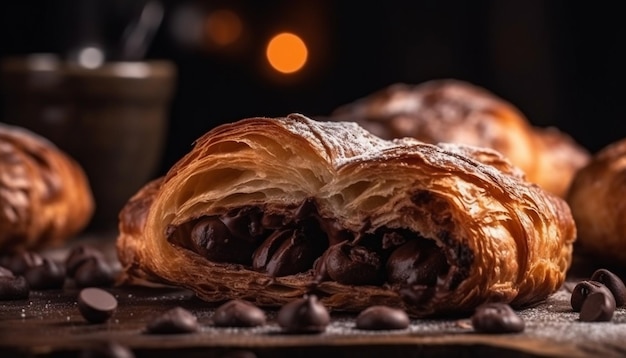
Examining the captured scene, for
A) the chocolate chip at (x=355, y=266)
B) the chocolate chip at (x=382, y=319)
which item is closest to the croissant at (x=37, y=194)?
the chocolate chip at (x=355, y=266)

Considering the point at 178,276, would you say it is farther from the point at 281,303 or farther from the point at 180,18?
the point at 180,18

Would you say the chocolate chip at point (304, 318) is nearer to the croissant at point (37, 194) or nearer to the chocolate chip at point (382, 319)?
the chocolate chip at point (382, 319)

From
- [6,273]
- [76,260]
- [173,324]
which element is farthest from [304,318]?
[76,260]

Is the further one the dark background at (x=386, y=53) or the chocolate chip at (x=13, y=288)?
the dark background at (x=386, y=53)

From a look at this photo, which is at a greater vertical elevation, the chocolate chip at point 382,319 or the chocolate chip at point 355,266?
the chocolate chip at point 355,266

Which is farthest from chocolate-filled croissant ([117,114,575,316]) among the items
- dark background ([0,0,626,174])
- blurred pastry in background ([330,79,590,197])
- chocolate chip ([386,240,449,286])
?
dark background ([0,0,626,174])

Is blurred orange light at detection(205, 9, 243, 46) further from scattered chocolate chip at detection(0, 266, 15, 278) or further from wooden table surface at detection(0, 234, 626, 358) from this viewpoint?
wooden table surface at detection(0, 234, 626, 358)

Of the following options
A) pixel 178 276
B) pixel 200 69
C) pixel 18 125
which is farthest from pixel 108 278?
pixel 200 69
